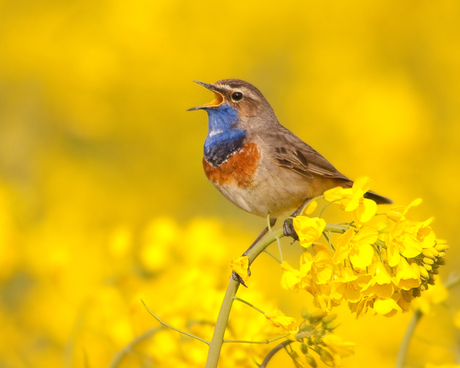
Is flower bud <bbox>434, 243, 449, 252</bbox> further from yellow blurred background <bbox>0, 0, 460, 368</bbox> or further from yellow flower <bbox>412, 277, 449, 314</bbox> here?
yellow blurred background <bbox>0, 0, 460, 368</bbox>

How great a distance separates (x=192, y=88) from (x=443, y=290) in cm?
569

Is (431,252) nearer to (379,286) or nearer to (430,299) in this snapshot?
(379,286)

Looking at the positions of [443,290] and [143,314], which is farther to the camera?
[143,314]

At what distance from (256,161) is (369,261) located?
5.42 feet

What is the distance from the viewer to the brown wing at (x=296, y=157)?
382 centimetres

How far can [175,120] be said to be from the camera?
792 cm

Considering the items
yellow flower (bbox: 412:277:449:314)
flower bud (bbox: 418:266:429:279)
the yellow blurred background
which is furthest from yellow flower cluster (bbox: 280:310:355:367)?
the yellow blurred background

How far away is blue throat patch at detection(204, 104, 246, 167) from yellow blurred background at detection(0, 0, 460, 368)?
36 centimetres

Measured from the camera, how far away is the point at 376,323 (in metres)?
5.07

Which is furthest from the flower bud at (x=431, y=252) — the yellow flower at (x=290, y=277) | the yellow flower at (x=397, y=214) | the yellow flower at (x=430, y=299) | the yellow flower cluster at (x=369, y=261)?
the yellow flower at (x=430, y=299)

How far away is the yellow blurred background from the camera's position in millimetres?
4598

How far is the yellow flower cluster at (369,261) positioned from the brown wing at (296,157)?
60.5 inches

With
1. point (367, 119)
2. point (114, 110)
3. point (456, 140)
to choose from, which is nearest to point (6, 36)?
point (114, 110)

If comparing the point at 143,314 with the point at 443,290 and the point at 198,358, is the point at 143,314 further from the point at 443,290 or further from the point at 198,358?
the point at 443,290
